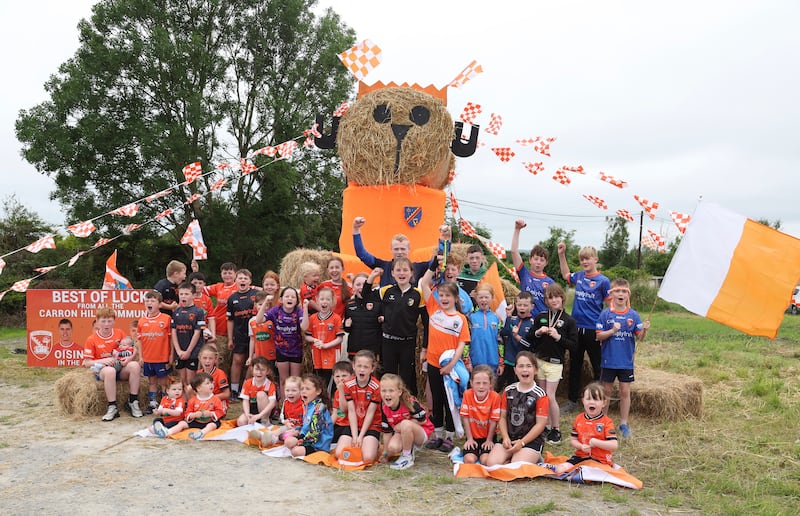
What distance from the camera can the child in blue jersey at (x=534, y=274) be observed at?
5785mm

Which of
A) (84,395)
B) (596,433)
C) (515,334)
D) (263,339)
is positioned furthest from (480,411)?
(84,395)

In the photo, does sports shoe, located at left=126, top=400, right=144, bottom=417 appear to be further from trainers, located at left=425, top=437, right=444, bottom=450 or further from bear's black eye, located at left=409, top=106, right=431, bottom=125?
bear's black eye, located at left=409, top=106, right=431, bottom=125

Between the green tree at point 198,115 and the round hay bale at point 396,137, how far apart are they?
991 cm

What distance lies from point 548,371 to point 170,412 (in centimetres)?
337

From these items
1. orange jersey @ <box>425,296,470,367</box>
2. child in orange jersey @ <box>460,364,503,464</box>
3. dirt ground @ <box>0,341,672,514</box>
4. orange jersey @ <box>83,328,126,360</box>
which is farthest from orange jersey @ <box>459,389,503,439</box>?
orange jersey @ <box>83,328,126,360</box>

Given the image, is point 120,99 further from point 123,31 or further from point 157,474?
point 157,474

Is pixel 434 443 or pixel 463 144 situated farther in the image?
pixel 463 144

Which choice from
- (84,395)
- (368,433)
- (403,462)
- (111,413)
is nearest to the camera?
(403,462)

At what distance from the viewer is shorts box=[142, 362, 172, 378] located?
20.6 ft

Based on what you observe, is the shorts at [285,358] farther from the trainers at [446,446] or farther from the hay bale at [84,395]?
the trainers at [446,446]

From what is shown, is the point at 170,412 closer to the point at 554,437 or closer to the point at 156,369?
the point at 156,369

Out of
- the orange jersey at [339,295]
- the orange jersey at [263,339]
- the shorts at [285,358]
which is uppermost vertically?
the orange jersey at [339,295]

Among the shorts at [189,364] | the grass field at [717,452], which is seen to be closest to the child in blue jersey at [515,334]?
the grass field at [717,452]

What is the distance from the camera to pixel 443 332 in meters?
5.04
